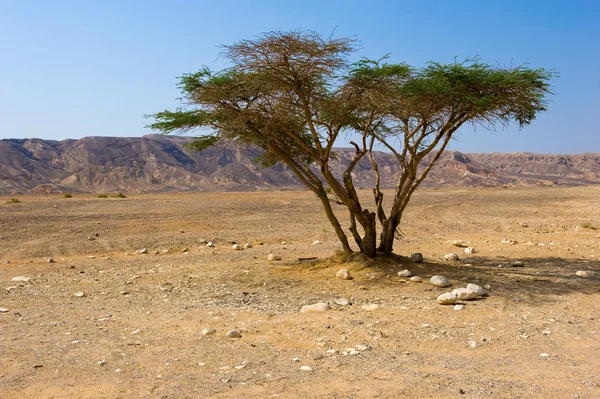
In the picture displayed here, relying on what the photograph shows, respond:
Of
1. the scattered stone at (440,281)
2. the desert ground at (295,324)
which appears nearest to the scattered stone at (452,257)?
the desert ground at (295,324)

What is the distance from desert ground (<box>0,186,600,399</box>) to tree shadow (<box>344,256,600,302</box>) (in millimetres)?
39

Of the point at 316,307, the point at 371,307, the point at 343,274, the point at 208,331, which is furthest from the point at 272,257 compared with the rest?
the point at 208,331

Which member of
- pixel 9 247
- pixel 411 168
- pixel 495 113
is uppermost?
pixel 495 113

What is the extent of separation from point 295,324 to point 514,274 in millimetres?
4799

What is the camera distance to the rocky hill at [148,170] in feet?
259

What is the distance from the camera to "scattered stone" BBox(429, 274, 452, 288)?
350 inches

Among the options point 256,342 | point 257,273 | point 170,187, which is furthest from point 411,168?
point 170,187

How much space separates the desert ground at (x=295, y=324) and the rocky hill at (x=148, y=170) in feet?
204

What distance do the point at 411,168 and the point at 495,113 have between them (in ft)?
6.50

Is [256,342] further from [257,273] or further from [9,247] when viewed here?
[9,247]

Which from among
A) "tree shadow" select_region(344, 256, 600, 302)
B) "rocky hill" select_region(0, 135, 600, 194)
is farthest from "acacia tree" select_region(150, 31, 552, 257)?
"rocky hill" select_region(0, 135, 600, 194)

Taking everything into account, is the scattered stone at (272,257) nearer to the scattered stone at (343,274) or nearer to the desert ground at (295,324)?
the desert ground at (295,324)

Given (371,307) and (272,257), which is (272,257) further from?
(371,307)

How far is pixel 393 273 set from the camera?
1001cm
